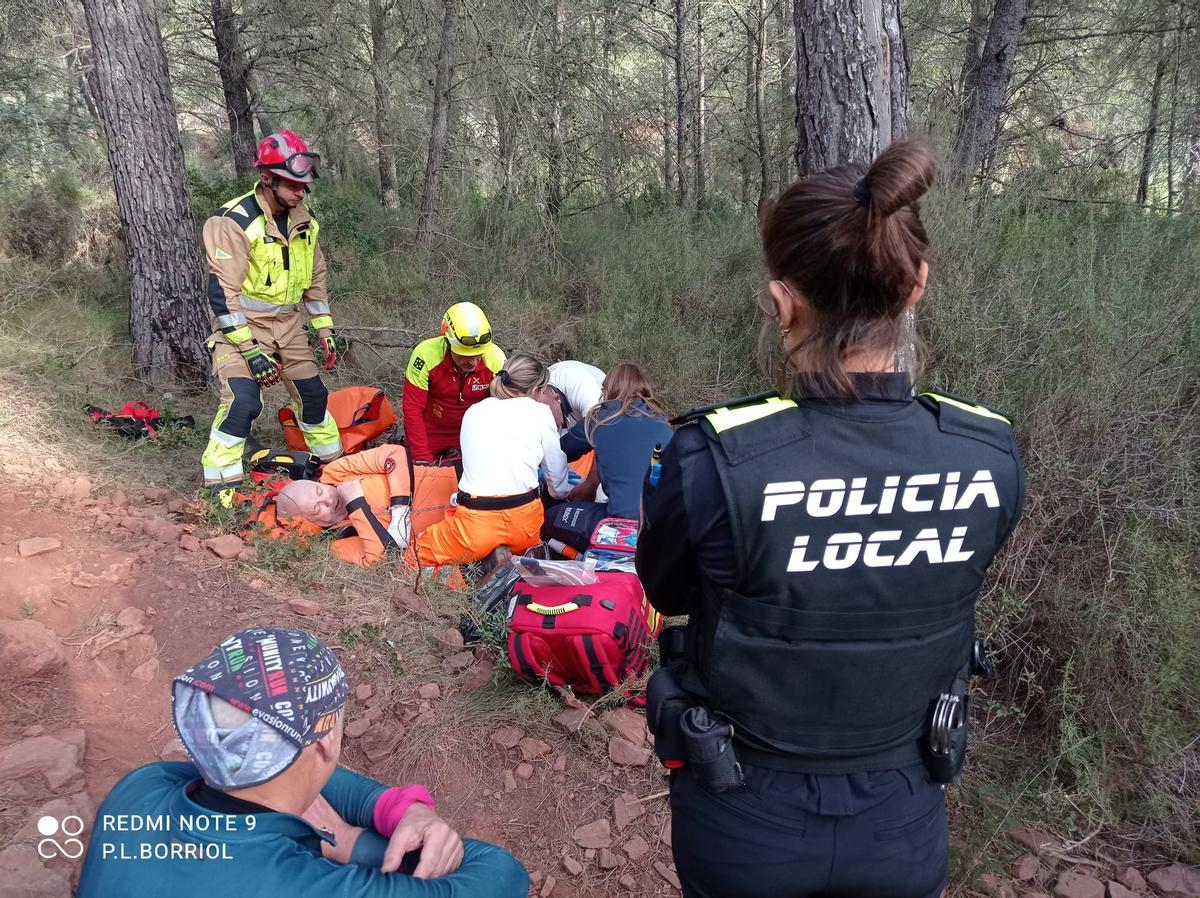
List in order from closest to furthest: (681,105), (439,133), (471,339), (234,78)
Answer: (471,339), (439,133), (234,78), (681,105)

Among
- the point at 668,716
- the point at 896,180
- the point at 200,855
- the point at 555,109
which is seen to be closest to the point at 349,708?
the point at 200,855

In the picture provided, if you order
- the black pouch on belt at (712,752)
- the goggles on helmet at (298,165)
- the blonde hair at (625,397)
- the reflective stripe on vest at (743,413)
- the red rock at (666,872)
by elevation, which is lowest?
the red rock at (666,872)

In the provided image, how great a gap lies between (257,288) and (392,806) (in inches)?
159

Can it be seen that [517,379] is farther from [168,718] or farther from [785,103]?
[785,103]

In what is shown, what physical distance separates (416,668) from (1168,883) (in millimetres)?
2831

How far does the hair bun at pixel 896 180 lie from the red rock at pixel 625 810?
232 cm

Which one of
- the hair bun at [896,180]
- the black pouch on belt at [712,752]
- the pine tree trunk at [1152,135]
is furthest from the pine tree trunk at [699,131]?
the black pouch on belt at [712,752]

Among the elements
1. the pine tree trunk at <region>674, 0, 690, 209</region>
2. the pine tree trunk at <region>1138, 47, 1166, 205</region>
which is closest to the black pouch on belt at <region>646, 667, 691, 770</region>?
the pine tree trunk at <region>1138, 47, 1166, 205</region>

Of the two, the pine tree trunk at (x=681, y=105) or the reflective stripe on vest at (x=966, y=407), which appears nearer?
the reflective stripe on vest at (x=966, y=407)

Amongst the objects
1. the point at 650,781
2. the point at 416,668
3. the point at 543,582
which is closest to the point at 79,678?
the point at 416,668

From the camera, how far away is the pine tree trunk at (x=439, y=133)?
761cm

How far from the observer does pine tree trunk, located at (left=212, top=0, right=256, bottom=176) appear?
827 centimetres

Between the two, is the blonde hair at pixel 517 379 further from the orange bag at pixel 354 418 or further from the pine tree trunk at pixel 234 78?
the pine tree trunk at pixel 234 78

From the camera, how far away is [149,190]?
5930 millimetres
